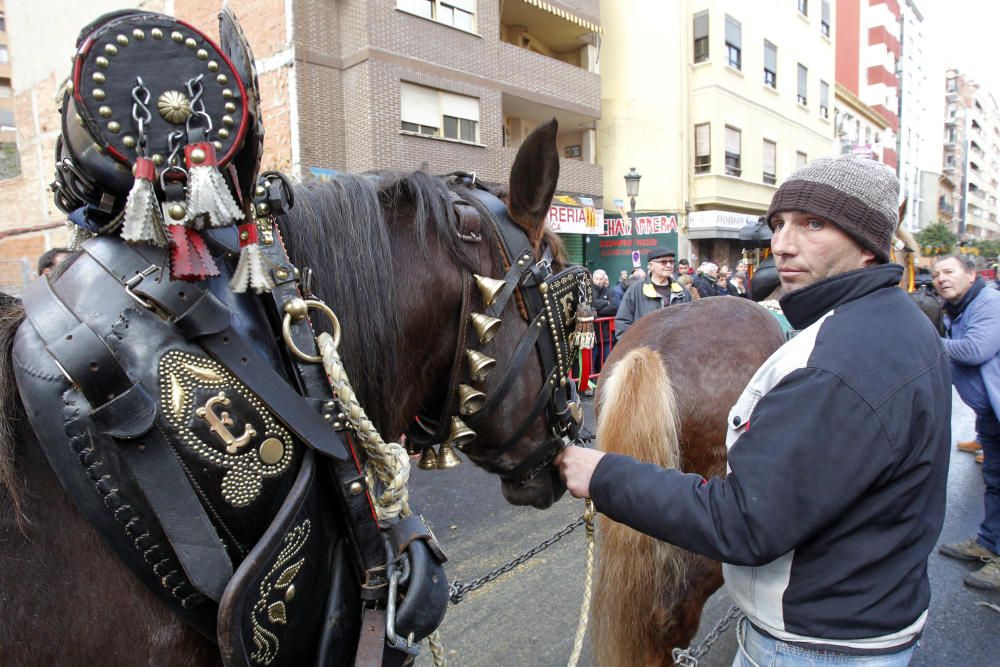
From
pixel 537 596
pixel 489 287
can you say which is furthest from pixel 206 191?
pixel 537 596

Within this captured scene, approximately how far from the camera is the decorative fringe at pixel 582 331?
1531 millimetres

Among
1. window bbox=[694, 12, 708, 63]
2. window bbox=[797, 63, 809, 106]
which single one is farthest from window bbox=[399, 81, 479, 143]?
window bbox=[797, 63, 809, 106]

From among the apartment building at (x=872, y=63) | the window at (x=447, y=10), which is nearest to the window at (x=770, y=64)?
the apartment building at (x=872, y=63)

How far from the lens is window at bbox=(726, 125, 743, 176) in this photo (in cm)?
1895

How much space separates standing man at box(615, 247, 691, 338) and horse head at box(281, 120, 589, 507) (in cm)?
512

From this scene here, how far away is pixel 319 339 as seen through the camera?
41.9 inches

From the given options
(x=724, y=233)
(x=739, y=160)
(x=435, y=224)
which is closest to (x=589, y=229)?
(x=724, y=233)

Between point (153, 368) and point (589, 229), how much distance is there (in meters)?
16.4

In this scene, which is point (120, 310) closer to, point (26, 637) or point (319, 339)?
point (319, 339)

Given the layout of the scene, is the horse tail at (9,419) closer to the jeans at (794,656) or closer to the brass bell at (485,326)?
the brass bell at (485,326)

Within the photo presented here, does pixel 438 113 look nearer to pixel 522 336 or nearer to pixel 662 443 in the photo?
pixel 662 443

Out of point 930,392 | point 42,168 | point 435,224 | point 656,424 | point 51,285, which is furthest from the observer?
point 42,168

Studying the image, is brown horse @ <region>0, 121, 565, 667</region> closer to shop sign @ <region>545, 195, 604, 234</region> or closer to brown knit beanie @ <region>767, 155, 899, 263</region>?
brown knit beanie @ <region>767, 155, 899, 263</region>

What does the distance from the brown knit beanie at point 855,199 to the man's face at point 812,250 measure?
1.1 inches
